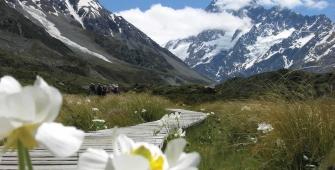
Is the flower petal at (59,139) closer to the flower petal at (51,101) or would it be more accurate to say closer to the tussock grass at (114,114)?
the flower petal at (51,101)

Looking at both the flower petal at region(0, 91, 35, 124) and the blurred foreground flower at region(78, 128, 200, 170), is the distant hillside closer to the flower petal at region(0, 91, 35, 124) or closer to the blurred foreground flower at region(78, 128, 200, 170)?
the blurred foreground flower at region(78, 128, 200, 170)

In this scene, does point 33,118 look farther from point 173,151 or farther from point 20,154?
point 173,151

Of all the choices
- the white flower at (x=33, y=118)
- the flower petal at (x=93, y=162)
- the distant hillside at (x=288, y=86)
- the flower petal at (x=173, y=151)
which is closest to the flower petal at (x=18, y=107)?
the white flower at (x=33, y=118)

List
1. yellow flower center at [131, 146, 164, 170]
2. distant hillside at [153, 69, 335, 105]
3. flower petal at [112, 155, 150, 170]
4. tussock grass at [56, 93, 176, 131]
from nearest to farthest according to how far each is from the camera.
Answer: flower petal at [112, 155, 150, 170] → yellow flower center at [131, 146, 164, 170] → distant hillside at [153, 69, 335, 105] → tussock grass at [56, 93, 176, 131]

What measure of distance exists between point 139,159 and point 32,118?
21 centimetres

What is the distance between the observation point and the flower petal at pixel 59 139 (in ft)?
1.86

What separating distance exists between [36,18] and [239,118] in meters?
171

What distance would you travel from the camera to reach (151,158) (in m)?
0.67

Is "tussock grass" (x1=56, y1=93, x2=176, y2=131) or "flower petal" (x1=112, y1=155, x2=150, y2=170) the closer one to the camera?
"flower petal" (x1=112, y1=155, x2=150, y2=170)

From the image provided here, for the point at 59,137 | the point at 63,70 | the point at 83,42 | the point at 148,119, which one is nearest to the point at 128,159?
the point at 59,137

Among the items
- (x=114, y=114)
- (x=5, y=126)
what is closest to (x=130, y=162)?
(x=5, y=126)

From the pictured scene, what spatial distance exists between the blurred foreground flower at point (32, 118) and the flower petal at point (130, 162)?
0.26ft

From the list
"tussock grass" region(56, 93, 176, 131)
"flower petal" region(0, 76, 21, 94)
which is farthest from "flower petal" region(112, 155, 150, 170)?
"tussock grass" region(56, 93, 176, 131)

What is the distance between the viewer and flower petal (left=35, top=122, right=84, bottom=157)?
1.86 feet
